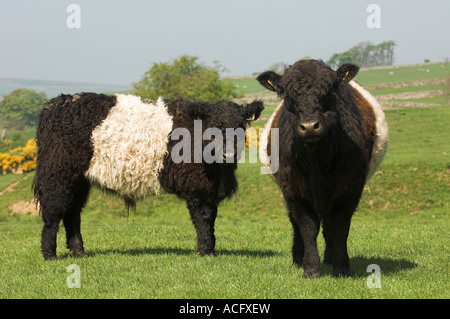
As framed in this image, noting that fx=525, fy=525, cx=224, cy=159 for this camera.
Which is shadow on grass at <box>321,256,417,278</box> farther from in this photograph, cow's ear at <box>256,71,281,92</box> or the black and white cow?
cow's ear at <box>256,71,281,92</box>

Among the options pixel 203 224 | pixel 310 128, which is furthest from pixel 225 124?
pixel 310 128

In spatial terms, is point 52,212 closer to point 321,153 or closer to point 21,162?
point 321,153

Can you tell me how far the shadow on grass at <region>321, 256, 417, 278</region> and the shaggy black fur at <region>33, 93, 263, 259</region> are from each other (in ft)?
7.42

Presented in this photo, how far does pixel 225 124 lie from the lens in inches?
343

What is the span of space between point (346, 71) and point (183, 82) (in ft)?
138

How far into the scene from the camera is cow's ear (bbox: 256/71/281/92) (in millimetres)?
6269

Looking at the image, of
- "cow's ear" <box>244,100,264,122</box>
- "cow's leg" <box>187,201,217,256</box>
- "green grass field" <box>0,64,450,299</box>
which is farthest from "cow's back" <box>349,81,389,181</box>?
"cow's leg" <box>187,201,217,256</box>

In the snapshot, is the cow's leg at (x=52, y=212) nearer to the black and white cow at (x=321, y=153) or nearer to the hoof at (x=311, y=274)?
the black and white cow at (x=321, y=153)

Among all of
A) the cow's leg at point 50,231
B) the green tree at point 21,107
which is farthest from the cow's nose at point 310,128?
the green tree at point 21,107

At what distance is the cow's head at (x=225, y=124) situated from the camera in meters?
8.63

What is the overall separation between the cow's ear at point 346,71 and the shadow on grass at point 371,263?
7.94 ft

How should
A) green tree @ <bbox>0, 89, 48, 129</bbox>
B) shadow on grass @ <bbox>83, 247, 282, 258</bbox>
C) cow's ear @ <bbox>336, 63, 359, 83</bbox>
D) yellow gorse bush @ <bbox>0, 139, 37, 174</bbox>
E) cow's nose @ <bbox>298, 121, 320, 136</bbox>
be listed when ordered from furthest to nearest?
green tree @ <bbox>0, 89, 48, 129</bbox> < yellow gorse bush @ <bbox>0, 139, 37, 174</bbox> < shadow on grass @ <bbox>83, 247, 282, 258</bbox> < cow's ear @ <bbox>336, 63, 359, 83</bbox> < cow's nose @ <bbox>298, 121, 320, 136</bbox>

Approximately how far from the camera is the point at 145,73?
159ft
